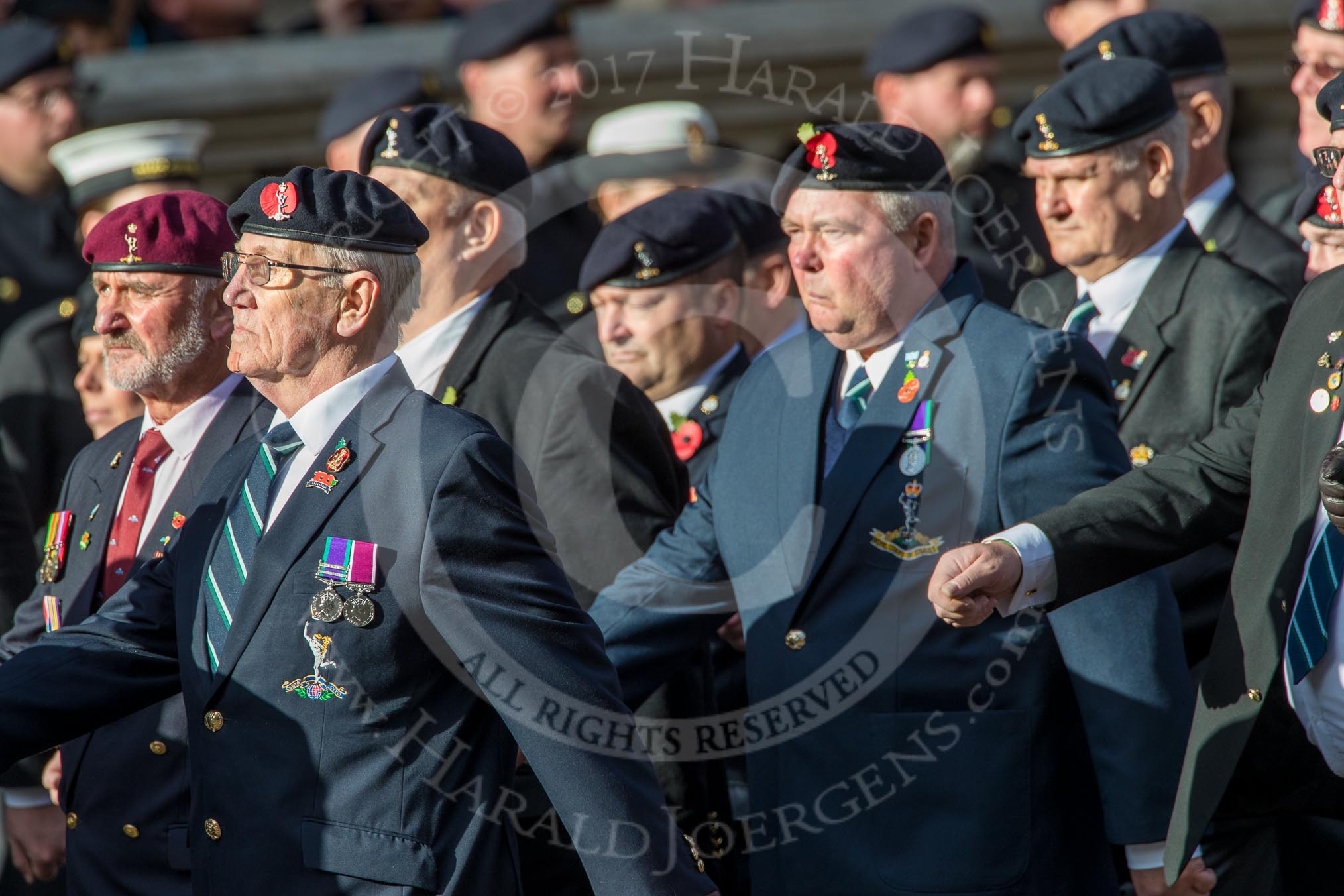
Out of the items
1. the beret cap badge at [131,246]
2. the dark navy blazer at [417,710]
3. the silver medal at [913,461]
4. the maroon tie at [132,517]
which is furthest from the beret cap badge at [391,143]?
the silver medal at [913,461]

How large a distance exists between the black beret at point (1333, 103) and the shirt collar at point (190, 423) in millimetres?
2549

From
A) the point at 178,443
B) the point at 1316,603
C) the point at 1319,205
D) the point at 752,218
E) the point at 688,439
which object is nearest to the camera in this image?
the point at 1316,603

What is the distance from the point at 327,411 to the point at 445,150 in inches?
60.3

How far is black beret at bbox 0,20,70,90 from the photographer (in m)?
7.21

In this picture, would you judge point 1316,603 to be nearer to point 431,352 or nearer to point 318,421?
point 318,421

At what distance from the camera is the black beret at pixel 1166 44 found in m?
5.31

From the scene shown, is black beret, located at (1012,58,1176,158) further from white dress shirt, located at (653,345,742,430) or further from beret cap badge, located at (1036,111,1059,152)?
white dress shirt, located at (653,345,742,430)

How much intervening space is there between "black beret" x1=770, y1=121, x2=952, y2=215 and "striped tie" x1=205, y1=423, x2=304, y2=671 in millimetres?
1438

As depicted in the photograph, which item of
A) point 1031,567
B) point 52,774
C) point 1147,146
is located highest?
point 1147,146

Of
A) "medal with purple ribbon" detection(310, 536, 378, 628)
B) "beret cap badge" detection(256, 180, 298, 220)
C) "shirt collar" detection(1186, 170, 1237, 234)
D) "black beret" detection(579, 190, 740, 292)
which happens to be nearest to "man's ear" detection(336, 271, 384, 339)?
"beret cap badge" detection(256, 180, 298, 220)

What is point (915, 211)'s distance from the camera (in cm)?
402

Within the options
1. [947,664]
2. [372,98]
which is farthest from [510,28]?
[947,664]

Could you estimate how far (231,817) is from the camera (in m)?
3.16

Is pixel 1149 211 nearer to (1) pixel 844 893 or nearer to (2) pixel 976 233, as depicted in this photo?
(2) pixel 976 233
